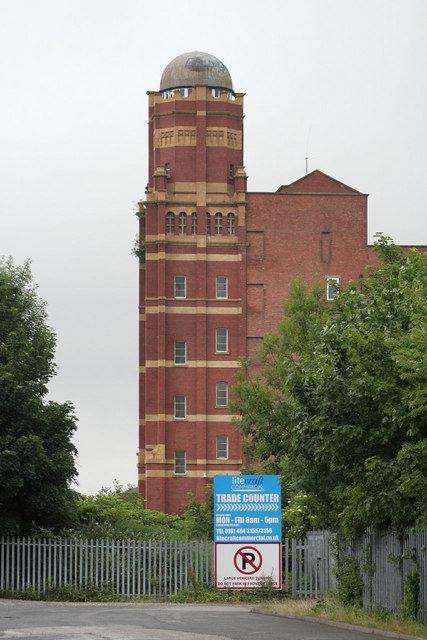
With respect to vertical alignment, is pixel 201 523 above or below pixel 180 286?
below

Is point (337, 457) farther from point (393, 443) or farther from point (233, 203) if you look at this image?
point (233, 203)

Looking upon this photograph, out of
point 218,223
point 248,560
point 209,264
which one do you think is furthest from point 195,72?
point 248,560

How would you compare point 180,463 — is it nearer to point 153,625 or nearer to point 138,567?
point 138,567

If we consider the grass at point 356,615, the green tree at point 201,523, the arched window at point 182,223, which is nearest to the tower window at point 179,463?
the arched window at point 182,223

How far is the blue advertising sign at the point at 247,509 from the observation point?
34.6 m

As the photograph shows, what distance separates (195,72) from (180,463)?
2614 centimetres

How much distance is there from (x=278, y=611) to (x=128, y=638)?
9.28m

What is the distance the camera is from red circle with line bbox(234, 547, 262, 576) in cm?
3528

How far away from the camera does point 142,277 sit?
8225 cm

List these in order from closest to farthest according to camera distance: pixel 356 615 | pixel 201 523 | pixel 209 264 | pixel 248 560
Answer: pixel 356 615 → pixel 248 560 → pixel 201 523 → pixel 209 264

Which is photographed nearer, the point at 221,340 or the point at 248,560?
the point at 248,560

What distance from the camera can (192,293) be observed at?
78.0m

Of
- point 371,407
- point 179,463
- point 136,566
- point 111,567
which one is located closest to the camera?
point 371,407

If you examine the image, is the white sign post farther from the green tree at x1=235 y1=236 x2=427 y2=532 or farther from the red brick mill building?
the red brick mill building
